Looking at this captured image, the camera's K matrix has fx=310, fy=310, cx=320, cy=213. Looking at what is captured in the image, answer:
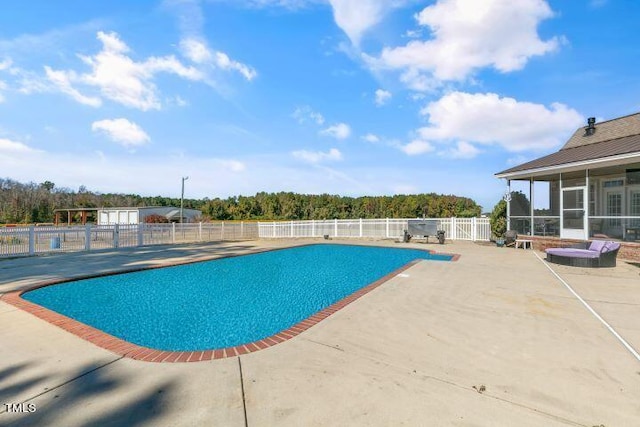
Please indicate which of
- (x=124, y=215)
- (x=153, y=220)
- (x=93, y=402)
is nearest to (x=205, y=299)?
(x=93, y=402)

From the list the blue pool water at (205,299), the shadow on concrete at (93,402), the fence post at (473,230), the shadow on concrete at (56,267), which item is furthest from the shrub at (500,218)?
the shadow on concrete at (93,402)

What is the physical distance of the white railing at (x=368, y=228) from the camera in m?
16.9

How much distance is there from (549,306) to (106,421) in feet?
21.2

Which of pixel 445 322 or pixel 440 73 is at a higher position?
pixel 440 73

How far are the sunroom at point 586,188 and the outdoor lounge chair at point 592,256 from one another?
8.65 feet

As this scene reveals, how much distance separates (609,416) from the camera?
245 cm

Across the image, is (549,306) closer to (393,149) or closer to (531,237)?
(531,237)

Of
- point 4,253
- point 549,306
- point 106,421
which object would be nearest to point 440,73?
point 549,306

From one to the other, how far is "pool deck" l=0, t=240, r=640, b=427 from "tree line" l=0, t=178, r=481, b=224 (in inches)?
1541

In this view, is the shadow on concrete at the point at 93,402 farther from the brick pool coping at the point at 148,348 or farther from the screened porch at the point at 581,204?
the screened porch at the point at 581,204

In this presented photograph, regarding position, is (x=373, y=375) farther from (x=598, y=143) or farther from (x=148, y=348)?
(x=598, y=143)

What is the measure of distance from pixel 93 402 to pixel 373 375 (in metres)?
2.46

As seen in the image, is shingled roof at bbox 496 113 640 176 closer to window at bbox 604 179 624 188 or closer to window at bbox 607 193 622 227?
window at bbox 604 179 624 188

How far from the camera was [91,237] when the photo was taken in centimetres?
1493
